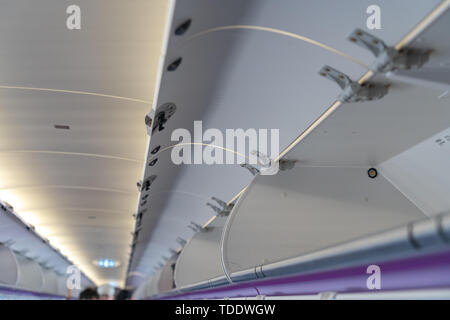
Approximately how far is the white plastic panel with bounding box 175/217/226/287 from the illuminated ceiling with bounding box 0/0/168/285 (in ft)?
4.83

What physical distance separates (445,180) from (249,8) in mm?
1907

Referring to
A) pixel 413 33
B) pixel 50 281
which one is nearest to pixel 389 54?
pixel 413 33

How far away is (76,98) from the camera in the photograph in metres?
4.97

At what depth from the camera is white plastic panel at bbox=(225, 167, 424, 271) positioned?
409cm

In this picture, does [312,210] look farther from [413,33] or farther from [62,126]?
[62,126]

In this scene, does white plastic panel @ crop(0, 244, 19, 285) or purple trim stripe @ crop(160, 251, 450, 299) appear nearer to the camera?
purple trim stripe @ crop(160, 251, 450, 299)

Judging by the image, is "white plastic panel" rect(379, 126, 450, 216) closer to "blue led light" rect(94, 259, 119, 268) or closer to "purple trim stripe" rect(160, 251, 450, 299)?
"purple trim stripe" rect(160, 251, 450, 299)

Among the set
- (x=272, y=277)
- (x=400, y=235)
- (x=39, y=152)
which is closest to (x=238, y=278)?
(x=272, y=277)

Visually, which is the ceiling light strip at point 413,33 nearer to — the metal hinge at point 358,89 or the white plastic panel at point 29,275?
the metal hinge at point 358,89

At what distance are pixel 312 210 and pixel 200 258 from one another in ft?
15.0

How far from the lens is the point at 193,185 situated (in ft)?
21.9

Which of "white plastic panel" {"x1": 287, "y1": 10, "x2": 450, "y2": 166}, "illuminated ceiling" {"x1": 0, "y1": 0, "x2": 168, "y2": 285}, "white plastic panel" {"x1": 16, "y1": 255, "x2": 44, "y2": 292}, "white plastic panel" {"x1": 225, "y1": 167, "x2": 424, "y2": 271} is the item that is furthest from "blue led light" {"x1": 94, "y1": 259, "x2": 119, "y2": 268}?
"white plastic panel" {"x1": 287, "y1": 10, "x2": 450, "y2": 166}

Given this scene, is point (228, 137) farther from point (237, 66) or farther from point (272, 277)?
point (272, 277)
